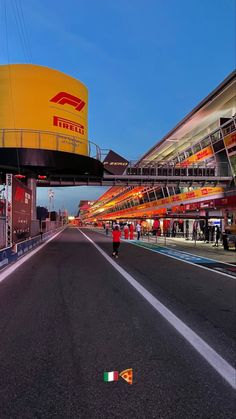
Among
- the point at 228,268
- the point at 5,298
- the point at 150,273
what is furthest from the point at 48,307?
the point at 228,268

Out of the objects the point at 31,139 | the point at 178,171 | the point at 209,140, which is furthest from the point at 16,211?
the point at 209,140

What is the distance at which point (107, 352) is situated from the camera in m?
4.62

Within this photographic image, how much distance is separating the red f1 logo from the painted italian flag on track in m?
27.3

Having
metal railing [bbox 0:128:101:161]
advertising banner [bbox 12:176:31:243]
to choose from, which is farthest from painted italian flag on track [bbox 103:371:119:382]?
metal railing [bbox 0:128:101:161]

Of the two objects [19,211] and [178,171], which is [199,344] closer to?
[19,211]

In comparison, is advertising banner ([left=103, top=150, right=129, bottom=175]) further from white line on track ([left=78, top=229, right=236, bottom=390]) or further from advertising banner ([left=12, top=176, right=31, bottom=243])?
white line on track ([left=78, top=229, right=236, bottom=390])

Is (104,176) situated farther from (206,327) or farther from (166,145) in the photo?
(206,327)

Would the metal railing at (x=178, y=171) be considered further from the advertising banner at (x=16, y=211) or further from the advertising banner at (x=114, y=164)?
the advertising banner at (x=16, y=211)

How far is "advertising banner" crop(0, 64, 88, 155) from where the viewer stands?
2798 cm

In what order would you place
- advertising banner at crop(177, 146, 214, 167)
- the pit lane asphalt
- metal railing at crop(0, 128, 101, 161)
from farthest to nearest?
advertising banner at crop(177, 146, 214, 167) → metal railing at crop(0, 128, 101, 161) → the pit lane asphalt

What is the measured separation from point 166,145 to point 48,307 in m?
51.9

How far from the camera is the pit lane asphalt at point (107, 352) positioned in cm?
327

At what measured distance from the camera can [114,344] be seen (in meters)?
4.94

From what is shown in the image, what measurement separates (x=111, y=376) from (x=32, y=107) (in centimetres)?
2708
